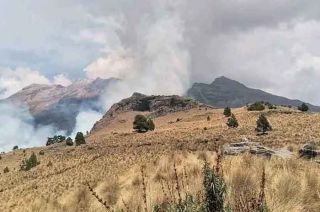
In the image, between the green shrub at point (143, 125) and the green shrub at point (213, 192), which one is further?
the green shrub at point (143, 125)

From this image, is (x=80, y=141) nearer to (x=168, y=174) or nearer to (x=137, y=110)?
(x=168, y=174)

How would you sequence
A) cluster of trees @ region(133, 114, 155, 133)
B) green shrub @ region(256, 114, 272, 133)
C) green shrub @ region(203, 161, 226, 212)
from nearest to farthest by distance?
green shrub @ region(203, 161, 226, 212), green shrub @ region(256, 114, 272, 133), cluster of trees @ region(133, 114, 155, 133)

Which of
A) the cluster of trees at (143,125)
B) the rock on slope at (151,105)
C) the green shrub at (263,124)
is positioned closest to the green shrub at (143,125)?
the cluster of trees at (143,125)

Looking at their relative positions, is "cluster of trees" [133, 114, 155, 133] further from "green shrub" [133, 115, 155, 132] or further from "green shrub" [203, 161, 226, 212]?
"green shrub" [203, 161, 226, 212]

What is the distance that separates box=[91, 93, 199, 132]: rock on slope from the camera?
144750 millimetres

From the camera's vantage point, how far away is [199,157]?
1720 cm

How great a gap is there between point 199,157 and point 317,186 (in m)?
6.05

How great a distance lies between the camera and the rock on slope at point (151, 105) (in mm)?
144750

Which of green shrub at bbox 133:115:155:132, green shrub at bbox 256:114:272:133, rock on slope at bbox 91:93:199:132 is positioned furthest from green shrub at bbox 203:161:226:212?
rock on slope at bbox 91:93:199:132

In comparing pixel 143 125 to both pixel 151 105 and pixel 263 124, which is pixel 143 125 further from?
pixel 151 105

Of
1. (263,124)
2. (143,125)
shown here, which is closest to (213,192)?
(263,124)

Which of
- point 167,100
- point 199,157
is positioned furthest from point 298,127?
point 167,100

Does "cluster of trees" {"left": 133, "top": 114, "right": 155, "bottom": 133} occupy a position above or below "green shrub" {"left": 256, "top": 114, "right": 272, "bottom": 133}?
above

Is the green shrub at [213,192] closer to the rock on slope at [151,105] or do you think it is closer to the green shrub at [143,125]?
the green shrub at [143,125]
